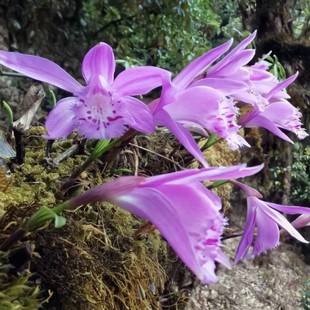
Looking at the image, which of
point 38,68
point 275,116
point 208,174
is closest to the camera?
point 208,174

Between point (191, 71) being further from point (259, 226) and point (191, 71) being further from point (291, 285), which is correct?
point (291, 285)

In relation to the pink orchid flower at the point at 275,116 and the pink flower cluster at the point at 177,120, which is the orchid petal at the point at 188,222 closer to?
the pink flower cluster at the point at 177,120

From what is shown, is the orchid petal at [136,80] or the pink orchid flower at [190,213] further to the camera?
the orchid petal at [136,80]

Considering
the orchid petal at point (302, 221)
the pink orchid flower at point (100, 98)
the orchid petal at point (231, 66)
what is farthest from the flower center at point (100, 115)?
the orchid petal at point (302, 221)

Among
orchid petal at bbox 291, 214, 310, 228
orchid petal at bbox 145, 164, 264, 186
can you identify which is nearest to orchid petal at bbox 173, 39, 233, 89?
orchid petal at bbox 145, 164, 264, 186

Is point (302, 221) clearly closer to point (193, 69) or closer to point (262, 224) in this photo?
point (262, 224)

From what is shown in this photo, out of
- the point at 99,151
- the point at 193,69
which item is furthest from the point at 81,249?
the point at 193,69

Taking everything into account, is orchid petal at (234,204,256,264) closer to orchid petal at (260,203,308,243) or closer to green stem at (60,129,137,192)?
orchid petal at (260,203,308,243)

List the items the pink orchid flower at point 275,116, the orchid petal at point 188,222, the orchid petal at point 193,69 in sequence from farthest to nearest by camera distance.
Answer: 1. the pink orchid flower at point 275,116
2. the orchid petal at point 193,69
3. the orchid petal at point 188,222
